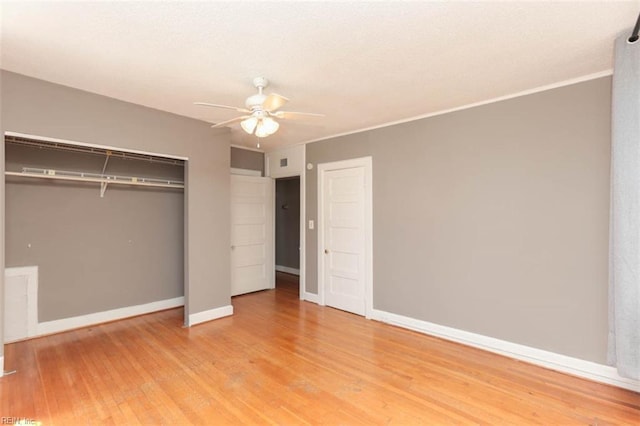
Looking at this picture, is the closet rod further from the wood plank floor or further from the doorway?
the doorway

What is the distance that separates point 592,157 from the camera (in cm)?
279

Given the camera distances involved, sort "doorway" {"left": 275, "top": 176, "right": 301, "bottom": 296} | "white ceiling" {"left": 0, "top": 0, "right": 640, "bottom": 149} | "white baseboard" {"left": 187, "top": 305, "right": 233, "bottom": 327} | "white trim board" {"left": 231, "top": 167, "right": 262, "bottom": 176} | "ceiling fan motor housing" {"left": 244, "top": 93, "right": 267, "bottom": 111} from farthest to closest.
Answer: "doorway" {"left": 275, "top": 176, "right": 301, "bottom": 296} → "white trim board" {"left": 231, "top": 167, "right": 262, "bottom": 176} → "white baseboard" {"left": 187, "top": 305, "right": 233, "bottom": 327} → "ceiling fan motor housing" {"left": 244, "top": 93, "right": 267, "bottom": 111} → "white ceiling" {"left": 0, "top": 0, "right": 640, "bottom": 149}

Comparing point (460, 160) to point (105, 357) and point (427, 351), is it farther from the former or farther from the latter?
point (105, 357)

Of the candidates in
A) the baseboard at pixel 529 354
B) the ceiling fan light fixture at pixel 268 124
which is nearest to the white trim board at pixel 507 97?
the ceiling fan light fixture at pixel 268 124

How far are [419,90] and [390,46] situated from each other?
0.95 meters

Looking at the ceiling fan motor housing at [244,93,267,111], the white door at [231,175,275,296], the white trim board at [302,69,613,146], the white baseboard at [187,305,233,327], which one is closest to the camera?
the ceiling fan motor housing at [244,93,267,111]

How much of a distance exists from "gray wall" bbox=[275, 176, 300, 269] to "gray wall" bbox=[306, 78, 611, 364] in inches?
133

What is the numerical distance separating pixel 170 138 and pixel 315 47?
2.44 meters

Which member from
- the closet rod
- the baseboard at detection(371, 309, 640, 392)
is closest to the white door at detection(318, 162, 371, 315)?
the baseboard at detection(371, 309, 640, 392)

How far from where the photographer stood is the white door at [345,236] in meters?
4.52

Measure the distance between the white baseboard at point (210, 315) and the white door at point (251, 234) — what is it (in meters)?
0.93

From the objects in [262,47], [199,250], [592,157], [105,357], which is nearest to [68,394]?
[105,357]

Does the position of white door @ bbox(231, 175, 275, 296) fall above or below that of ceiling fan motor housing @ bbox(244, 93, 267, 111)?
below

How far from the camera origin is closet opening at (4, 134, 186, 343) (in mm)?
3482
